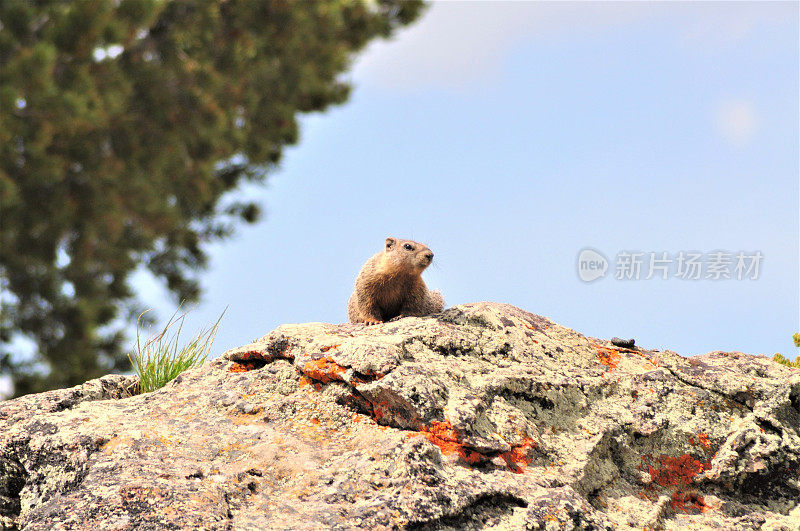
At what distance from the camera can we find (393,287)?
4.57m

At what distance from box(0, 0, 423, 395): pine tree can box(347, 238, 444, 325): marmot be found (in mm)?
3242

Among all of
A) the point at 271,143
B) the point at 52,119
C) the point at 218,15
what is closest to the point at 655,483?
the point at 52,119

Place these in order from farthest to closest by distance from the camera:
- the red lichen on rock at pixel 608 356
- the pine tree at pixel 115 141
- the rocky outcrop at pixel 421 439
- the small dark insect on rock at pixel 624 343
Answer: the pine tree at pixel 115 141 < the small dark insect on rock at pixel 624 343 < the red lichen on rock at pixel 608 356 < the rocky outcrop at pixel 421 439

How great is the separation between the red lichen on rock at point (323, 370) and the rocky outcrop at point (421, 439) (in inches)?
0.5

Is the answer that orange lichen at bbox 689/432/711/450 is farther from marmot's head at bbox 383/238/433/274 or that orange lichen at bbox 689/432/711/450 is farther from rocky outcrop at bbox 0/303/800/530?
marmot's head at bbox 383/238/433/274

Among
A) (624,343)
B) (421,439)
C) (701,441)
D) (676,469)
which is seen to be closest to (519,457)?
(421,439)

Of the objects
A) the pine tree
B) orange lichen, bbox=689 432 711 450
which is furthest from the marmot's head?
the pine tree

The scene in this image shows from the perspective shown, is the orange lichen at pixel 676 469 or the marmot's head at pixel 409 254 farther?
the marmot's head at pixel 409 254

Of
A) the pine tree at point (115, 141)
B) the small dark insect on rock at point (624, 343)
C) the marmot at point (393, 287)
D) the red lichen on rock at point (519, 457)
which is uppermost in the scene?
the pine tree at point (115, 141)

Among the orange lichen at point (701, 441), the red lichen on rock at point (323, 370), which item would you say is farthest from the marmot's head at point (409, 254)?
the orange lichen at point (701, 441)

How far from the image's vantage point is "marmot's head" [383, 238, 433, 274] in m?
4.39

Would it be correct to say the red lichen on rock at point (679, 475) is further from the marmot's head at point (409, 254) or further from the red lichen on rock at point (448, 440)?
the marmot's head at point (409, 254)

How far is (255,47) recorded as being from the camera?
8.53m

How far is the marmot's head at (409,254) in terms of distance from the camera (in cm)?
439
